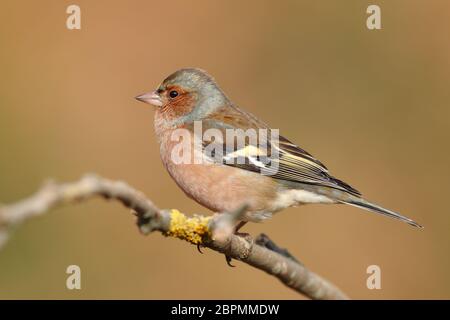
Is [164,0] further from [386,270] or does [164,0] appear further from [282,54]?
[386,270]

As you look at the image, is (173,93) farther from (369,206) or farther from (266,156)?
(369,206)

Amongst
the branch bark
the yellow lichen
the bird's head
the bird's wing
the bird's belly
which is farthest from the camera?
the bird's head

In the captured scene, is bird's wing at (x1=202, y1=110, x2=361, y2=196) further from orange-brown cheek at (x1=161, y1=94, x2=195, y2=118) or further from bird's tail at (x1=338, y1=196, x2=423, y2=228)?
orange-brown cheek at (x1=161, y1=94, x2=195, y2=118)

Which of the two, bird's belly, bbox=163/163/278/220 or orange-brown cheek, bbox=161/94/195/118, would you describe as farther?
orange-brown cheek, bbox=161/94/195/118

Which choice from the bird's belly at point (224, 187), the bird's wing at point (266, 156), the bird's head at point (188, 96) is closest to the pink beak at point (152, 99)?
the bird's head at point (188, 96)

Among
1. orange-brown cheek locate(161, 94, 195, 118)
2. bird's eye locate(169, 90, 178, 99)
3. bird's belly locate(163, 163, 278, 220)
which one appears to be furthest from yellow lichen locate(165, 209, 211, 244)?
bird's eye locate(169, 90, 178, 99)

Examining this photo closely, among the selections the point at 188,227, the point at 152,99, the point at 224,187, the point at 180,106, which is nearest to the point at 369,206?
the point at 224,187
